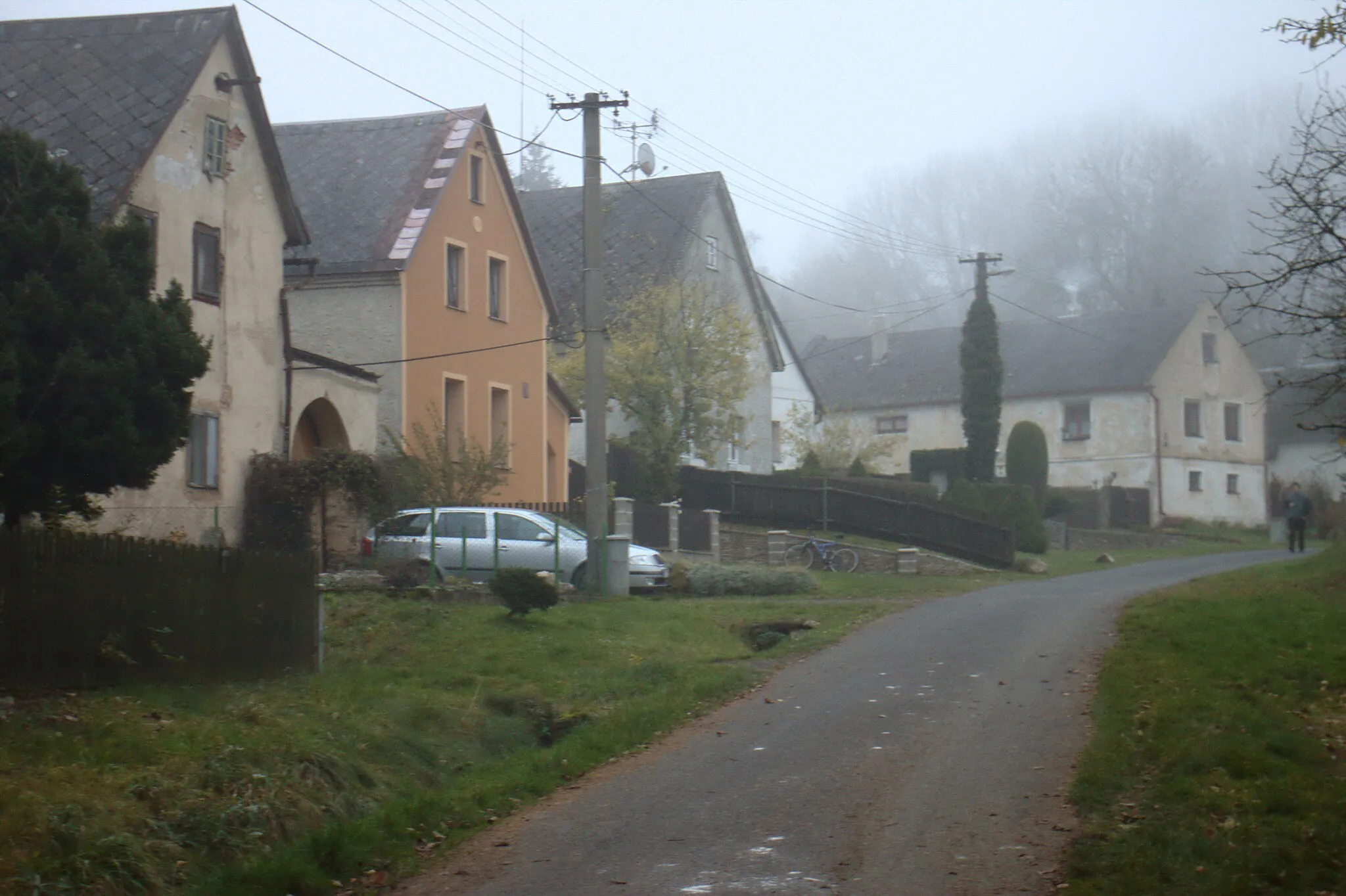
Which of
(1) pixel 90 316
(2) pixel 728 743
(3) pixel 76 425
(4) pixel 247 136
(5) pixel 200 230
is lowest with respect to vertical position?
(2) pixel 728 743

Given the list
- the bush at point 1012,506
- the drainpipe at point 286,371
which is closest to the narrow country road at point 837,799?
the drainpipe at point 286,371

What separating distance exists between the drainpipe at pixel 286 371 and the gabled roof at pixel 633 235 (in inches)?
636

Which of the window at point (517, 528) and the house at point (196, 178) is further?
the window at point (517, 528)

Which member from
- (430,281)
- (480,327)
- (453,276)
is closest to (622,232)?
(480,327)

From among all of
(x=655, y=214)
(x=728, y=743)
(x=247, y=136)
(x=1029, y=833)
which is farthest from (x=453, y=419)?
(x=1029, y=833)

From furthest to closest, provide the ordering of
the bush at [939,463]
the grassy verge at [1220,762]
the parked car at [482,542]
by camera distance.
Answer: the bush at [939,463] → the parked car at [482,542] → the grassy verge at [1220,762]

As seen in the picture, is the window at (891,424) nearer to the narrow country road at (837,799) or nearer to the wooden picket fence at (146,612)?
the narrow country road at (837,799)

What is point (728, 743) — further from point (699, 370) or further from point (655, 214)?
point (655, 214)

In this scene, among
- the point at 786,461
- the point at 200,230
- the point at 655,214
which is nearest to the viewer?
the point at 200,230

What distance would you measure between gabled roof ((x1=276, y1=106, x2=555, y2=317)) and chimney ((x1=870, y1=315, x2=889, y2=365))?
30.0 meters

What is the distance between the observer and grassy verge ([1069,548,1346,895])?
7500mm

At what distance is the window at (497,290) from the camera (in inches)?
1377

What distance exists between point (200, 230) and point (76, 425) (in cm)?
1291

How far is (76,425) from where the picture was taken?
12.4 m
